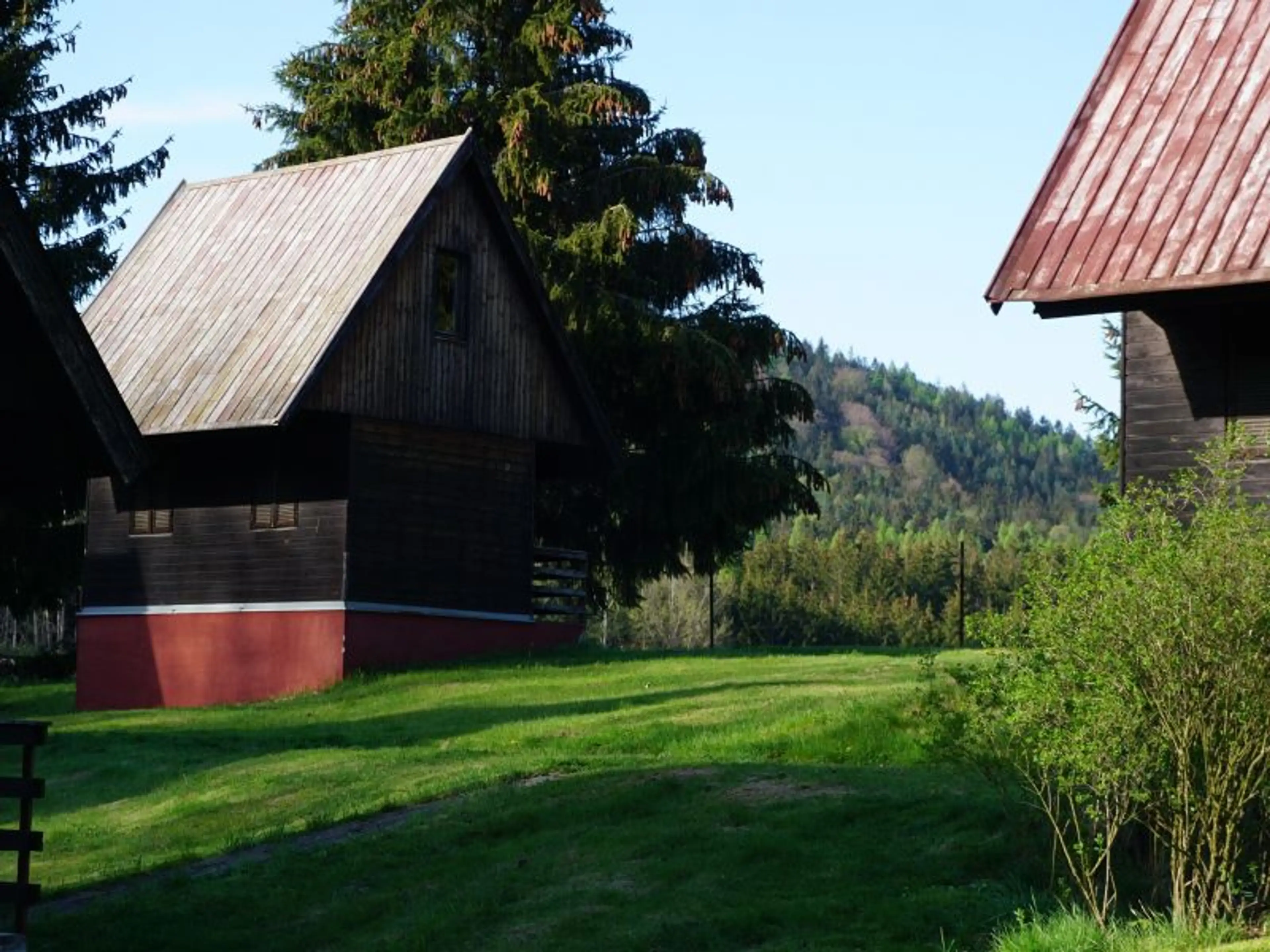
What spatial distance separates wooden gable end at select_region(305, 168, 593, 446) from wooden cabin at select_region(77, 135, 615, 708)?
0.04 metres

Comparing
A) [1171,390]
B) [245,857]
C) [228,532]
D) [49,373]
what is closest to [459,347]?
[228,532]

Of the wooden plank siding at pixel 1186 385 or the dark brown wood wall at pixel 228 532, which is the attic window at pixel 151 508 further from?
the wooden plank siding at pixel 1186 385

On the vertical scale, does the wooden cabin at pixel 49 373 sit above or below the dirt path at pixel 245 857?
above

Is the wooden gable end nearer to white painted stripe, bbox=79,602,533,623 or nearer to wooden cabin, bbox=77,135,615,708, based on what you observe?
wooden cabin, bbox=77,135,615,708

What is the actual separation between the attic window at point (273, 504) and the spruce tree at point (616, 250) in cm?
849

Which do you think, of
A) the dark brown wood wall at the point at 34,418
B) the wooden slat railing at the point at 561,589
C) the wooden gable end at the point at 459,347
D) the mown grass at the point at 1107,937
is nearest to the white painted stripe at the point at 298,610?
the wooden slat railing at the point at 561,589

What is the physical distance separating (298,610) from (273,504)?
6.30ft

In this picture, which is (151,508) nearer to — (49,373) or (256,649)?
(256,649)

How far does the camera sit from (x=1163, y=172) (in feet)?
59.0

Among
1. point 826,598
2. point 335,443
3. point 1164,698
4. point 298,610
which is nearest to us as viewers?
point 1164,698

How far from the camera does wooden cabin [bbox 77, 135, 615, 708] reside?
1346 inches

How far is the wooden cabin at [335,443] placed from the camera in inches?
1346

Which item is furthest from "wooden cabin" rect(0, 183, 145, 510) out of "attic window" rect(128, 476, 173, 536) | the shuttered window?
"attic window" rect(128, 476, 173, 536)

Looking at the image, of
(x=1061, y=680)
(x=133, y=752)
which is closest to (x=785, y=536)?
(x=133, y=752)
